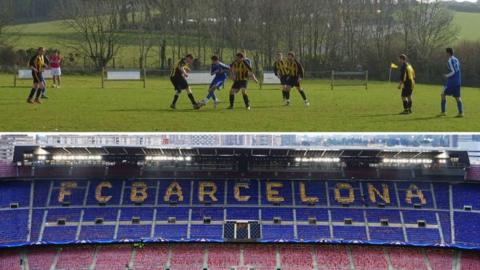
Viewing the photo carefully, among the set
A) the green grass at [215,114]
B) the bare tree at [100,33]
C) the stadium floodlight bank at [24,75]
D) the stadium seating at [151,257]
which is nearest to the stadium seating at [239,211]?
the stadium seating at [151,257]

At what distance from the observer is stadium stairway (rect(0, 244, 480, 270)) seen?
23156 mm

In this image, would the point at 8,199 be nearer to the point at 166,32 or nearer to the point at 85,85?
the point at 85,85

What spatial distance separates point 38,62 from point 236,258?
1044 centimetres

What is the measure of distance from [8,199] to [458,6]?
34153 mm

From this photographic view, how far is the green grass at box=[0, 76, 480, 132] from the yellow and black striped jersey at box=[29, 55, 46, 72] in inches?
34.0

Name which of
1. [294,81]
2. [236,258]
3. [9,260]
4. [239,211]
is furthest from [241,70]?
[9,260]

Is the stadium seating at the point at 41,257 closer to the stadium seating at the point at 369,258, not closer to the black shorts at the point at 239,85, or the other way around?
the stadium seating at the point at 369,258

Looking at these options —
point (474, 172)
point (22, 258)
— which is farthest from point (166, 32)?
point (474, 172)

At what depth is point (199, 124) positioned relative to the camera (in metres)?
14.7

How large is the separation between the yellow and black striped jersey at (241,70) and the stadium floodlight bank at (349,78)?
9753mm

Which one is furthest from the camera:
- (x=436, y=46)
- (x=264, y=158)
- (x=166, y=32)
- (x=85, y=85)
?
(x=436, y=46)

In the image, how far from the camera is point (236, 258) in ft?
77.7

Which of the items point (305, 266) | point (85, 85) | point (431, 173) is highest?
point (85, 85)

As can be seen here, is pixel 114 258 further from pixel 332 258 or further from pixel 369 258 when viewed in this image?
pixel 369 258
